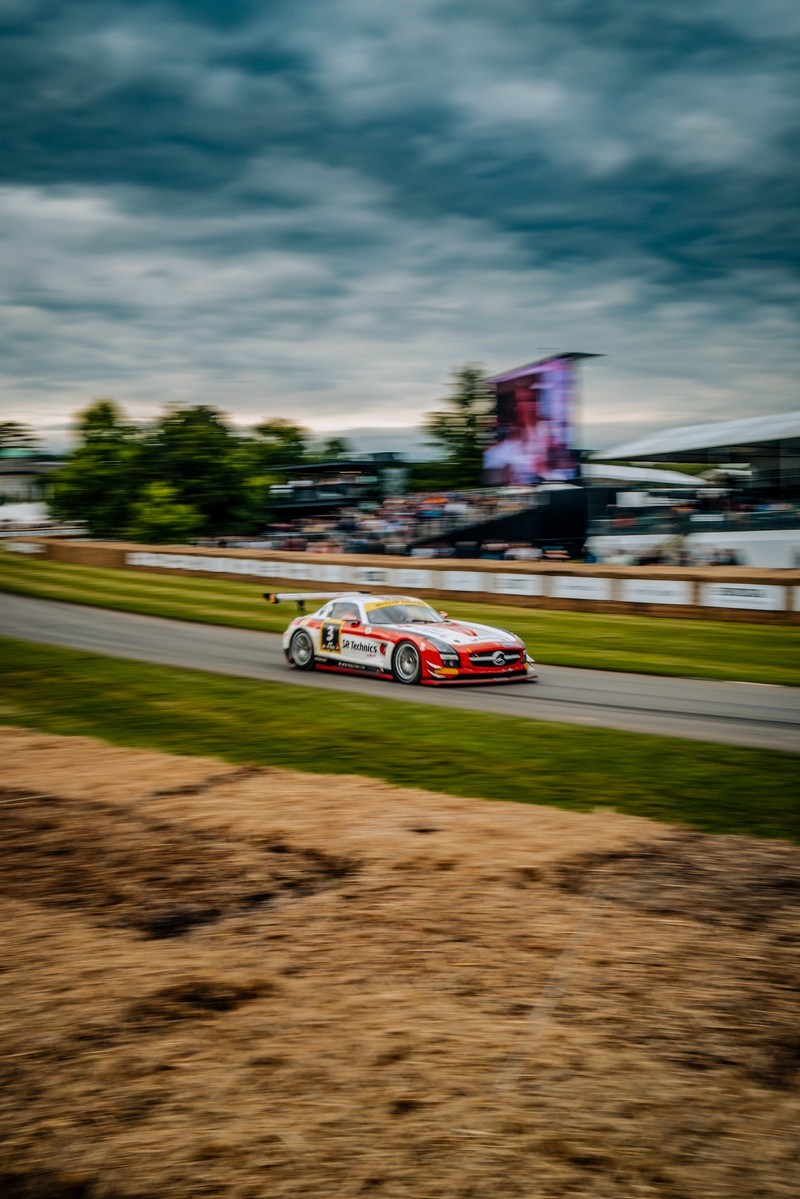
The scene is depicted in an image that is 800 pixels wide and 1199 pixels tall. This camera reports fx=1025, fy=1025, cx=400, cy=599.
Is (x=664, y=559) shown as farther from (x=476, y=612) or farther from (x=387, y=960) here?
(x=387, y=960)

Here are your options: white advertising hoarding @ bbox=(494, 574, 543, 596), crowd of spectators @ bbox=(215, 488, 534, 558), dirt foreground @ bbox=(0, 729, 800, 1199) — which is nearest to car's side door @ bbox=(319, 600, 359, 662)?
dirt foreground @ bbox=(0, 729, 800, 1199)

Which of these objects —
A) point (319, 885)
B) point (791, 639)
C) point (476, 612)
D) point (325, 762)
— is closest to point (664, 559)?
point (476, 612)

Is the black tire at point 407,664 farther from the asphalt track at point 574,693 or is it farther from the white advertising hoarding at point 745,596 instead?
the white advertising hoarding at point 745,596

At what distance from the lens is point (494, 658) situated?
578 inches

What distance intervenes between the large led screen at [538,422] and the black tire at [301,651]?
78.4 ft

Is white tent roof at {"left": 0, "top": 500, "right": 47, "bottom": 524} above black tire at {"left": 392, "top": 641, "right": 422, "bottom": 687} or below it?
above

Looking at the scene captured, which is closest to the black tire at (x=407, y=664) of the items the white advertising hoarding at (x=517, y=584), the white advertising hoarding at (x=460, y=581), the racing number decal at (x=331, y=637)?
the racing number decal at (x=331, y=637)

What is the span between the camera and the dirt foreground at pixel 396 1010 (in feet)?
10.9

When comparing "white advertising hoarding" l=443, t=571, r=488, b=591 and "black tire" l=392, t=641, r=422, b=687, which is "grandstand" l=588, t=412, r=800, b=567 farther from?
"black tire" l=392, t=641, r=422, b=687

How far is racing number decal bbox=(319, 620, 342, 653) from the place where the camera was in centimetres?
1619

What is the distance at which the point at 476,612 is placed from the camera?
25.8m

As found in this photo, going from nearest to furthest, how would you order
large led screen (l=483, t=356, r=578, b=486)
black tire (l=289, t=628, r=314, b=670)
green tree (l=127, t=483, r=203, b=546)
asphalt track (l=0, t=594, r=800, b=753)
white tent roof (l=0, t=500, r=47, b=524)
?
asphalt track (l=0, t=594, r=800, b=753)
black tire (l=289, t=628, r=314, b=670)
large led screen (l=483, t=356, r=578, b=486)
green tree (l=127, t=483, r=203, b=546)
white tent roof (l=0, t=500, r=47, b=524)

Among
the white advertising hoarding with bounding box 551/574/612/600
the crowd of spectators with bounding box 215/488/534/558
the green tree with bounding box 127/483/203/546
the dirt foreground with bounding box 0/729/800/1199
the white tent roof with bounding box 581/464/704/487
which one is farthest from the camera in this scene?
the green tree with bounding box 127/483/203/546

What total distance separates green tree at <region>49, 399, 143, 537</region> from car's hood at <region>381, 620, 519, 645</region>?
224 ft
